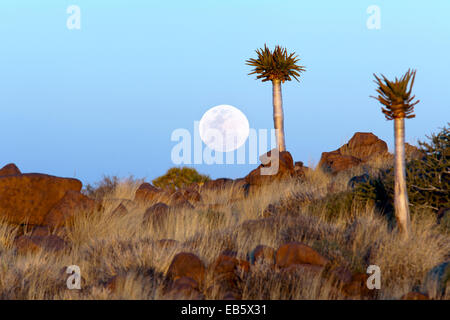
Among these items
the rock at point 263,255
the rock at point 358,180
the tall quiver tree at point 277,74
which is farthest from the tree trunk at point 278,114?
the rock at point 263,255

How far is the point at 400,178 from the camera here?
8.66 metres

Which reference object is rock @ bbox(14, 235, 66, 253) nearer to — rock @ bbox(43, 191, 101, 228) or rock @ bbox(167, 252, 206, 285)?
rock @ bbox(43, 191, 101, 228)

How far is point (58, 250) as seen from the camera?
9516 millimetres

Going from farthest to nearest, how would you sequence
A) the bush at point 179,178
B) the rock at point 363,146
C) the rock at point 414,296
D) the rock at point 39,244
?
the bush at point 179,178, the rock at point 363,146, the rock at point 39,244, the rock at point 414,296

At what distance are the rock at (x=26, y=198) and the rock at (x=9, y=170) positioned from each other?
0.98 meters

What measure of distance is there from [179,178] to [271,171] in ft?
24.3

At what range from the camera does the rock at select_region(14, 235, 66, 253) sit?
9539 millimetres

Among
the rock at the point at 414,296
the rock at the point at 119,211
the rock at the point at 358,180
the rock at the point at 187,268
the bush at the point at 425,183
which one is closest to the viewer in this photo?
the rock at the point at 414,296

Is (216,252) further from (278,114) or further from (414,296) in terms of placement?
(278,114)

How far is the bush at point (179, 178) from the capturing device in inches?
885

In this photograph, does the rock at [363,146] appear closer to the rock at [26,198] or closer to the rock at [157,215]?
the rock at [157,215]

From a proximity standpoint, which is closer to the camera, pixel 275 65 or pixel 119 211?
pixel 119 211

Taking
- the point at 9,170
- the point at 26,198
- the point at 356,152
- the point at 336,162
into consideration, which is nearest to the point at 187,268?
the point at 26,198
